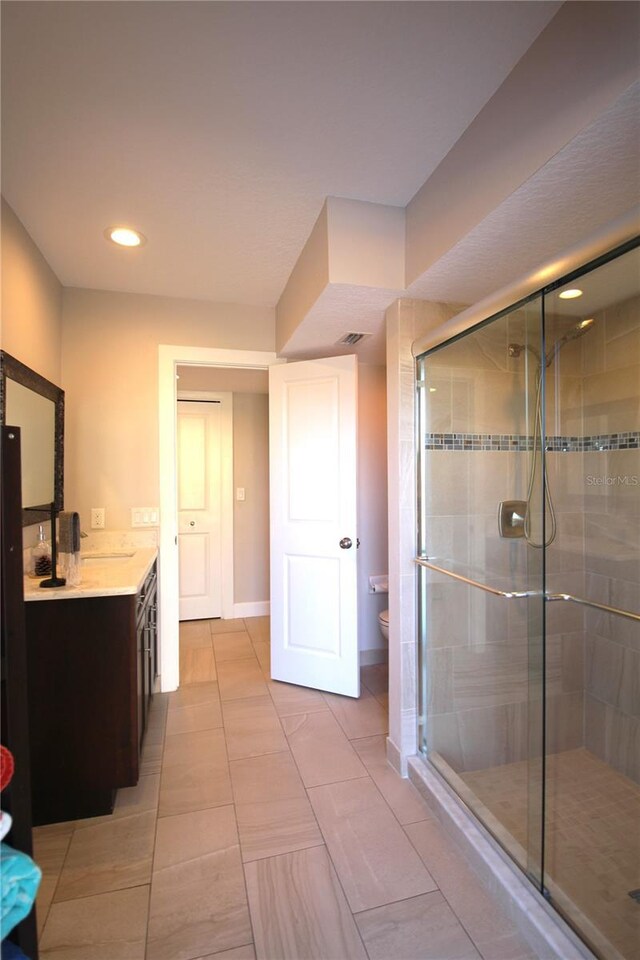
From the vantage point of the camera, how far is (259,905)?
1374mm

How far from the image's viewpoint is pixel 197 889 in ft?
4.69

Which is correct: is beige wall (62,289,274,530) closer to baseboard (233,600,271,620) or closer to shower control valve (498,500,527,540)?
baseboard (233,600,271,620)

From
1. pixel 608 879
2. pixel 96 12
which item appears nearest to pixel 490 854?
pixel 608 879

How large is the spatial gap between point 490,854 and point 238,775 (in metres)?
1.08

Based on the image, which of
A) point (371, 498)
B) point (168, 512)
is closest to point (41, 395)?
point (168, 512)

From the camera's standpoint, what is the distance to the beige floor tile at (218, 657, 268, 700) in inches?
109

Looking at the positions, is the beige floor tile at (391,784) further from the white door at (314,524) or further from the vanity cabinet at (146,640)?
the vanity cabinet at (146,640)

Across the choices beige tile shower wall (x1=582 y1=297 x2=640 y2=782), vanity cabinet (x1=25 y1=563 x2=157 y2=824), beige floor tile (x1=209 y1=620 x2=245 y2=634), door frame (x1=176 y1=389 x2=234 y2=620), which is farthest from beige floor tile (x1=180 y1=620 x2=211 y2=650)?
beige tile shower wall (x1=582 y1=297 x2=640 y2=782)

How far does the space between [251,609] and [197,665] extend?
116cm

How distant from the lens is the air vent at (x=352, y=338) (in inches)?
98.8

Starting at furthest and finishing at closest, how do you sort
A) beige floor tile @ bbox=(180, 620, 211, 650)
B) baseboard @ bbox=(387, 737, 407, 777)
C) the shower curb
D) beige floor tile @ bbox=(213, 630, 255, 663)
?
beige floor tile @ bbox=(180, 620, 211, 650) → beige floor tile @ bbox=(213, 630, 255, 663) → baseboard @ bbox=(387, 737, 407, 777) → the shower curb

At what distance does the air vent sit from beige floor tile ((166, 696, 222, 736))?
228cm

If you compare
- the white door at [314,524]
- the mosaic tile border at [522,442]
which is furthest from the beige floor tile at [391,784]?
the mosaic tile border at [522,442]

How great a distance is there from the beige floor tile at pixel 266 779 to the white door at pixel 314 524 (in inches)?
28.6
